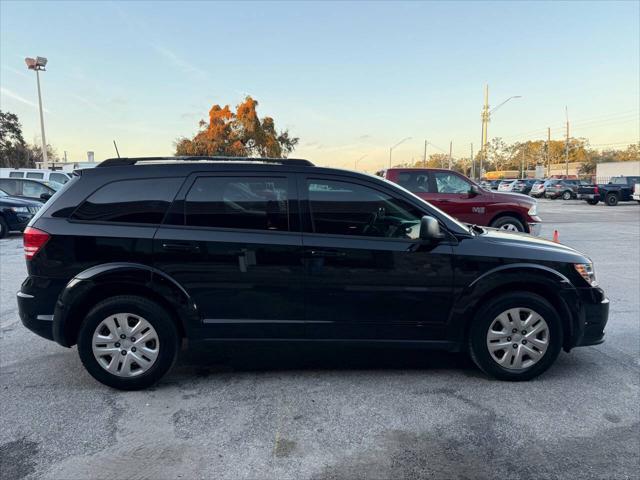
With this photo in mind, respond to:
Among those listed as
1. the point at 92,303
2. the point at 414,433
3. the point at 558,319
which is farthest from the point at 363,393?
the point at 92,303

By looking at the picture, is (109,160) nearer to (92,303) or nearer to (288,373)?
(92,303)

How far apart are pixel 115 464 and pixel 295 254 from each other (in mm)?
1794

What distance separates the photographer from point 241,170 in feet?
12.0

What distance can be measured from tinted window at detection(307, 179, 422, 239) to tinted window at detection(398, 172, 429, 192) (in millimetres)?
7160

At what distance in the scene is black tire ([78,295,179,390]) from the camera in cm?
347

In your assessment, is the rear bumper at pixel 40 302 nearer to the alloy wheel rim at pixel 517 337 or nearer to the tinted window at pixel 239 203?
the tinted window at pixel 239 203

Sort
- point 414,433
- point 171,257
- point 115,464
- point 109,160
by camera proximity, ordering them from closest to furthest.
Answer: point 115,464 < point 414,433 < point 171,257 < point 109,160

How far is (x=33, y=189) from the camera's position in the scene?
1427 centimetres

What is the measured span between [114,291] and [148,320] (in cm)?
37

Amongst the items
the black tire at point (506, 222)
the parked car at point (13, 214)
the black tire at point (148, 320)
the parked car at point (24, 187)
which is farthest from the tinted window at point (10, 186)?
the black tire at point (506, 222)

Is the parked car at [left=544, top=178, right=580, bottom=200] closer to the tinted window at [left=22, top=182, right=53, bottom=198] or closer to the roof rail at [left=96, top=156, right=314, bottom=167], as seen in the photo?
the tinted window at [left=22, top=182, right=53, bottom=198]

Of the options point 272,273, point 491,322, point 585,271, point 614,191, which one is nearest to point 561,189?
point 614,191

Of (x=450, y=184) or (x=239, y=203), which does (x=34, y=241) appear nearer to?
(x=239, y=203)

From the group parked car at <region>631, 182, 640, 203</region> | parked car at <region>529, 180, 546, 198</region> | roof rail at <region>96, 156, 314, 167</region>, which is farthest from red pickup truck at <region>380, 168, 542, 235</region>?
parked car at <region>529, 180, 546, 198</region>
